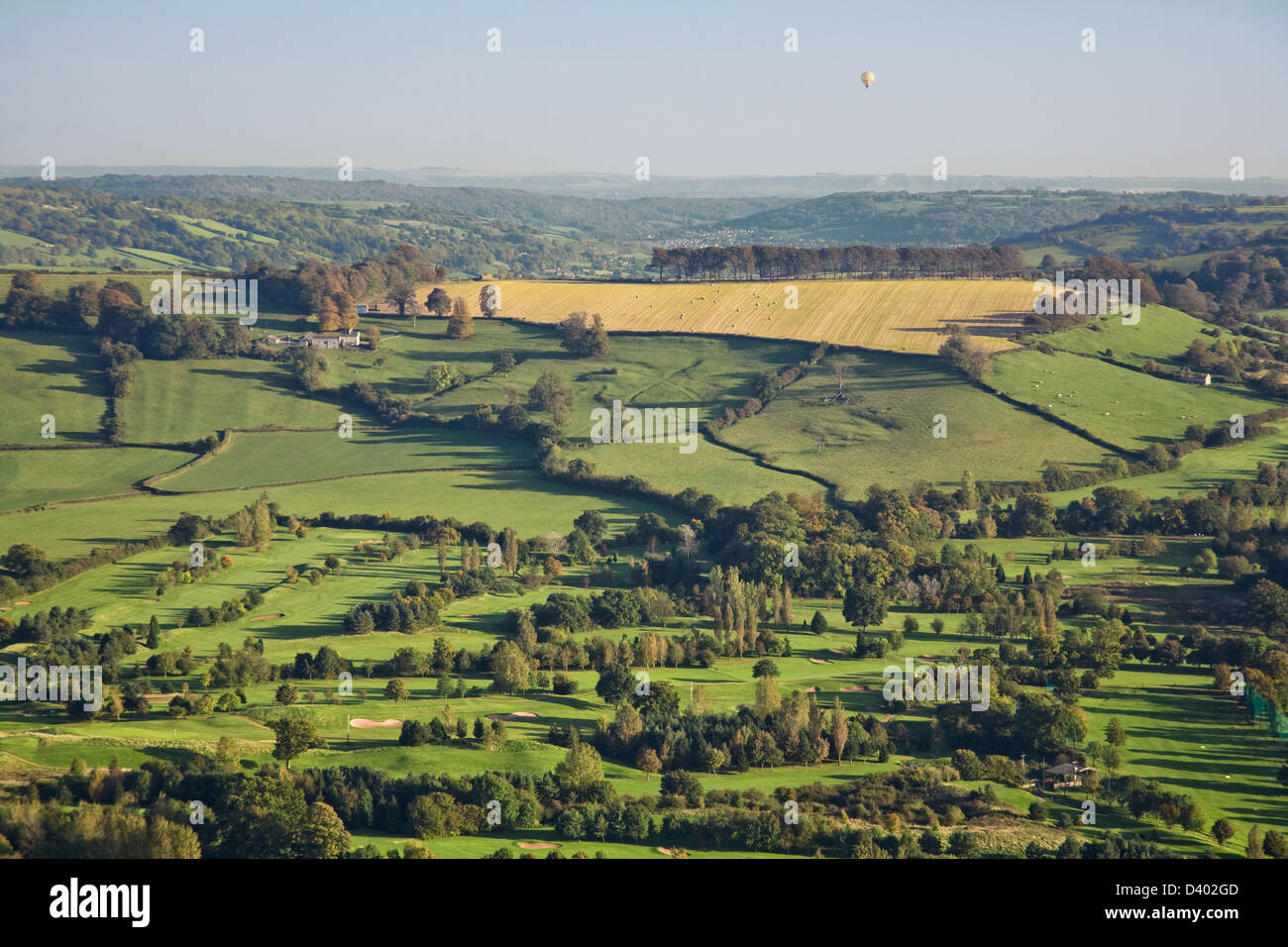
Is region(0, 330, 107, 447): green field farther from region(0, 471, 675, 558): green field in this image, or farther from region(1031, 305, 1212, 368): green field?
region(1031, 305, 1212, 368): green field

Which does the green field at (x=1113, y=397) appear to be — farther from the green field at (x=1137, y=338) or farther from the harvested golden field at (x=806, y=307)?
the harvested golden field at (x=806, y=307)

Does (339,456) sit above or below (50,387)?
A: below

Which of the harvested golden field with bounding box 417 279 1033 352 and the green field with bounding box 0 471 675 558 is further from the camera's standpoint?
the harvested golden field with bounding box 417 279 1033 352

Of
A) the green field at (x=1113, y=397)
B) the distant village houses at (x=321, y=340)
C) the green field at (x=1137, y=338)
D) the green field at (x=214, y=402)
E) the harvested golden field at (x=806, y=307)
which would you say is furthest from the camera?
the distant village houses at (x=321, y=340)

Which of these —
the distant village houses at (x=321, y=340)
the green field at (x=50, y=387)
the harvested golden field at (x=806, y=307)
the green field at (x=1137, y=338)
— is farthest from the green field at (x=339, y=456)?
the green field at (x=1137, y=338)

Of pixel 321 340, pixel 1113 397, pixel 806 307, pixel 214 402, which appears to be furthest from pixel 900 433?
pixel 214 402

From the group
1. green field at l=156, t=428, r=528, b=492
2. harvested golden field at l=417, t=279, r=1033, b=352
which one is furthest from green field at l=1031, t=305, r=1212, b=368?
green field at l=156, t=428, r=528, b=492

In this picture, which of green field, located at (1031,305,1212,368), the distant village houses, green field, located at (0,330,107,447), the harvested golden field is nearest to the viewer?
green field, located at (0,330,107,447)

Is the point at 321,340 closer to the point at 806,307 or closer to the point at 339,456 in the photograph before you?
the point at 339,456
